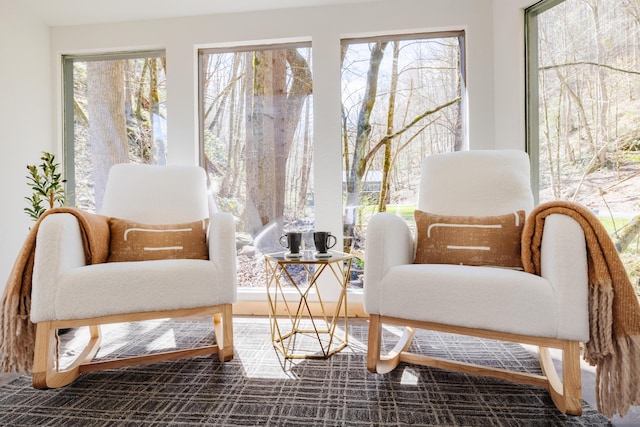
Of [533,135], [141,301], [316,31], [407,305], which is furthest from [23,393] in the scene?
[533,135]

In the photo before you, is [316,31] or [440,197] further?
[316,31]

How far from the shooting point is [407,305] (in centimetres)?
133

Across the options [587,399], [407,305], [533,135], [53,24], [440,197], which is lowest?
[587,399]

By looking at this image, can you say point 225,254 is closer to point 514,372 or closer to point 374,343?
point 374,343

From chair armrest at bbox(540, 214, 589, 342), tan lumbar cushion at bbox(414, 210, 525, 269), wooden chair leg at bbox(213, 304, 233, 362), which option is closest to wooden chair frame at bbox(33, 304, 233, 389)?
wooden chair leg at bbox(213, 304, 233, 362)

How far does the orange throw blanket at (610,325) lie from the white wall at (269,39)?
1214mm

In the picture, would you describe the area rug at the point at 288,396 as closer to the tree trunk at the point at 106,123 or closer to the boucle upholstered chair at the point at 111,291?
the boucle upholstered chair at the point at 111,291

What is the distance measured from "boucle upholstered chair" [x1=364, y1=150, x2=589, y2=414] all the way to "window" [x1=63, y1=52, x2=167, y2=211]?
2.00m

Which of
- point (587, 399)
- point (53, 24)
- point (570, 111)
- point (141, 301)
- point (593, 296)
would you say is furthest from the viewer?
point (53, 24)

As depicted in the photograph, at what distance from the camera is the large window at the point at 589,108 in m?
1.69

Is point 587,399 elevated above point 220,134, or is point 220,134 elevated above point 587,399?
point 220,134

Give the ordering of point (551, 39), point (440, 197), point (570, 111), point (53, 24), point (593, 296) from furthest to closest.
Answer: point (53, 24) < point (551, 39) < point (570, 111) < point (440, 197) < point (593, 296)

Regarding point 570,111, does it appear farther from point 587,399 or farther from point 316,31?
point 316,31

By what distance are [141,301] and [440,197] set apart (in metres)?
1.41
